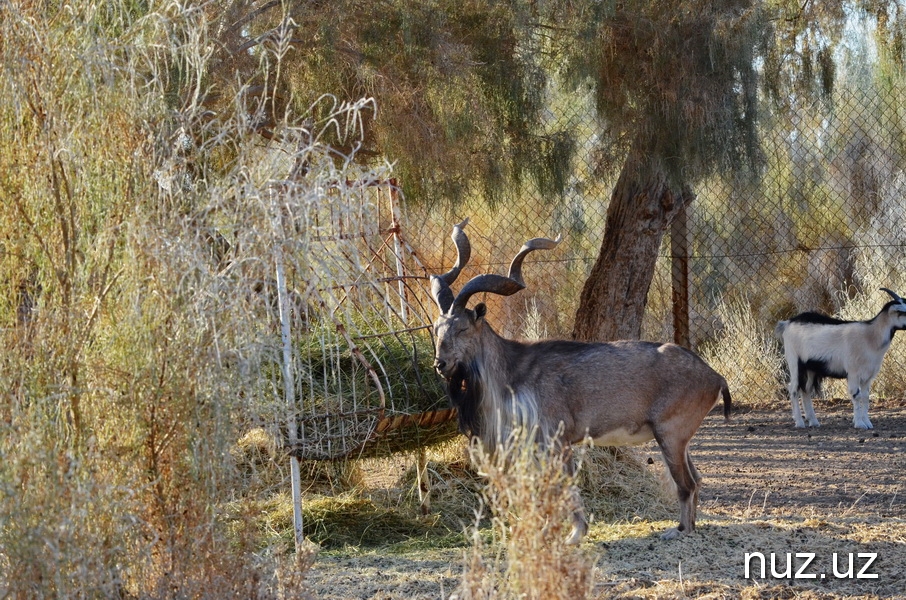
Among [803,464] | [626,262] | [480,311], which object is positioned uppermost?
[626,262]

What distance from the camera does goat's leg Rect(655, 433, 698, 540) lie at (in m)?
5.71

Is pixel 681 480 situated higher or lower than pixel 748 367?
lower

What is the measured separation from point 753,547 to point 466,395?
1.60 meters

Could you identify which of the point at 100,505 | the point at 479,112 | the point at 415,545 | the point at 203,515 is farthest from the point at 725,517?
the point at 100,505

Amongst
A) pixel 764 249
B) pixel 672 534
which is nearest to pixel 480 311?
pixel 672 534

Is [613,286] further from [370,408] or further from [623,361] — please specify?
[370,408]

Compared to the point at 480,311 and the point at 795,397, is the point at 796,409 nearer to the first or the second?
the point at 795,397

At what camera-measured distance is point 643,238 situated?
8.69 m

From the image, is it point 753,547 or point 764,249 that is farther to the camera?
point 764,249

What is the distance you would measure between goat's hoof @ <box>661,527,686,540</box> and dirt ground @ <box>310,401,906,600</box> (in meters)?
0.04

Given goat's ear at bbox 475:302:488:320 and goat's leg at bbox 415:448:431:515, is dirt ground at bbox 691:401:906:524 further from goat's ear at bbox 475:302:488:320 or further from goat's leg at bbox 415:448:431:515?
goat's ear at bbox 475:302:488:320

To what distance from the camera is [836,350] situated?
9.82 meters

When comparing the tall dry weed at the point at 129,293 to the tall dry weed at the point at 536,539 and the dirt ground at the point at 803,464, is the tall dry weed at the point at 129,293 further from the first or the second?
the dirt ground at the point at 803,464

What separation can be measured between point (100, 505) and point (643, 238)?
6.10 metres
